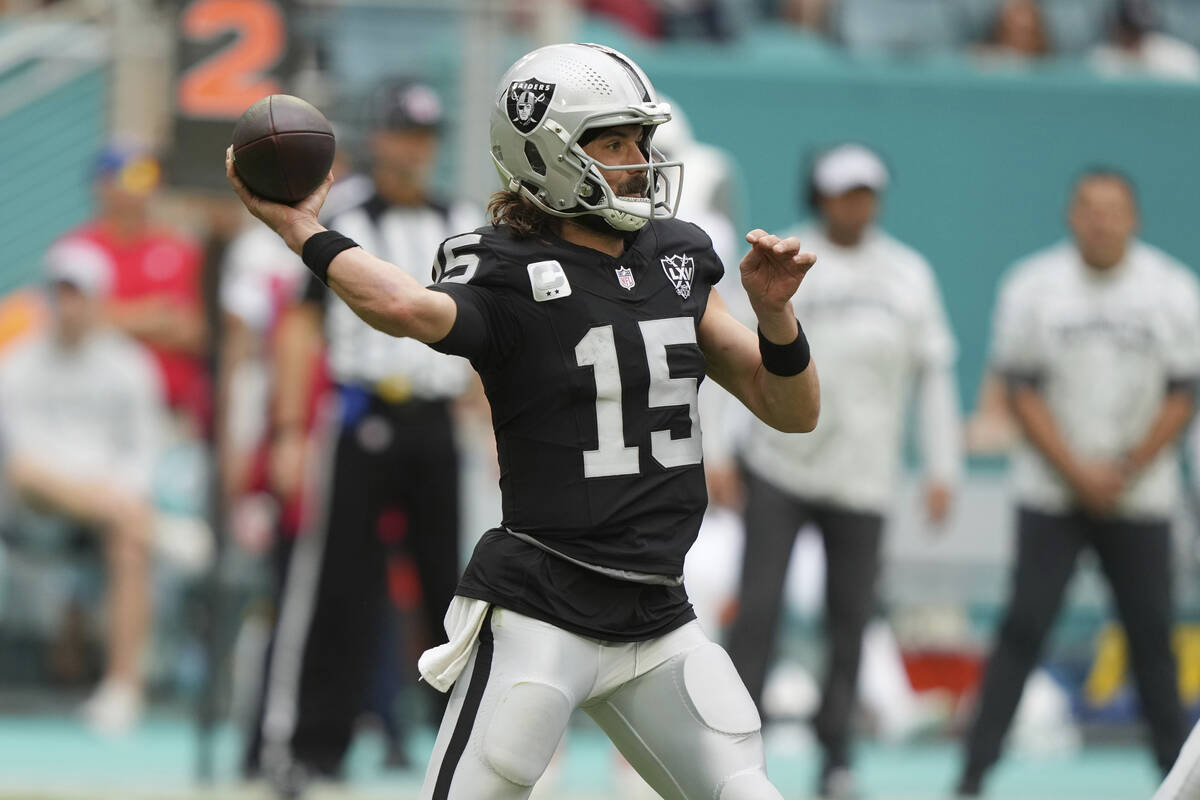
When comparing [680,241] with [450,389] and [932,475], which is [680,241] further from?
[932,475]

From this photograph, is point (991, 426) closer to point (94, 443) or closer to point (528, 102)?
point (94, 443)

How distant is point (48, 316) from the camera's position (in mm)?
8961

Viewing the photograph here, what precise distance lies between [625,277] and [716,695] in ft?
2.69

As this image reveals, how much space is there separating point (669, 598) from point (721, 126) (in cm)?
663

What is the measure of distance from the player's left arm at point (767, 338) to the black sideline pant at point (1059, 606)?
318 centimetres

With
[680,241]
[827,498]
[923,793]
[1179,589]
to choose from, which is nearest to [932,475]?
[827,498]

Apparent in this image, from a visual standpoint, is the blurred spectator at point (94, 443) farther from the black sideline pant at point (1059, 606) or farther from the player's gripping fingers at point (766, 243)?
the player's gripping fingers at point (766, 243)

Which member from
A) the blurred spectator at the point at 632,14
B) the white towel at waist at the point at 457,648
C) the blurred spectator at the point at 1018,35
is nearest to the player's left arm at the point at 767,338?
the white towel at waist at the point at 457,648

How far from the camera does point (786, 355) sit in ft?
12.4

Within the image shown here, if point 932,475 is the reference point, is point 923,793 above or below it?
below

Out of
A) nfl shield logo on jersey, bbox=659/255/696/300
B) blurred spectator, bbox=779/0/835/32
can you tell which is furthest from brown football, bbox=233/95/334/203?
blurred spectator, bbox=779/0/835/32

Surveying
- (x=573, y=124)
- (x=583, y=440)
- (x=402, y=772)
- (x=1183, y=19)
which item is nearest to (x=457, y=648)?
(x=583, y=440)

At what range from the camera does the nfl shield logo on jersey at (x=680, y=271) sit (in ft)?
12.5

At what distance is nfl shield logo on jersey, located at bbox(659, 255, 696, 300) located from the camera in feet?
12.5
